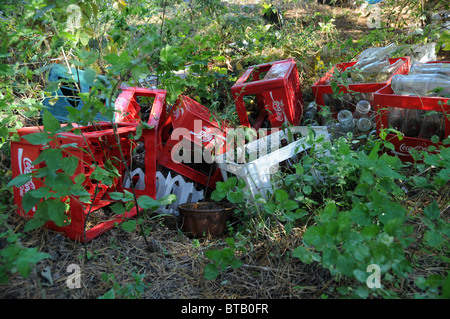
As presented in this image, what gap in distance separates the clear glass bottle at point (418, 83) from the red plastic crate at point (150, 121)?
5.52ft

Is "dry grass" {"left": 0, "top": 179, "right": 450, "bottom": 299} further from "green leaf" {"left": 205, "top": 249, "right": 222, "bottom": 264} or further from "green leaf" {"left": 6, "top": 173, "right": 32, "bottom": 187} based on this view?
"green leaf" {"left": 6, "top": 173, "right": 32, "bottom": 187}

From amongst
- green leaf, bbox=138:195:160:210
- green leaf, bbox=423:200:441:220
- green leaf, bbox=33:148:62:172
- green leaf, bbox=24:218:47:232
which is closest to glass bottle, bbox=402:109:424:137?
green leaf, bbox=423:200:441:220

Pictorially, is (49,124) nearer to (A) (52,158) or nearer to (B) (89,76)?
(A) (52,158)

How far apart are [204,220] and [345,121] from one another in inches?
54.3

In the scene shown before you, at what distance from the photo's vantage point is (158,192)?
7.70ft

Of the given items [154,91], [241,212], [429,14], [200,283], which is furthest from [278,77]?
[429,14]

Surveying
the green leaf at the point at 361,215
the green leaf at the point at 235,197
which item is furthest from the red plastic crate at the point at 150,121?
the green leaf at the point at 361,215

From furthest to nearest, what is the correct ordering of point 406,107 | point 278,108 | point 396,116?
point 278,108 < point 396,116 < point 406,107

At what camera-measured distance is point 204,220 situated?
2062 millimetres

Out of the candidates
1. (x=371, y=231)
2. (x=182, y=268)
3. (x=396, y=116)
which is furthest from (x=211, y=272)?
(x=396, y=116)

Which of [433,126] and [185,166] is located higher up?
[433,126]

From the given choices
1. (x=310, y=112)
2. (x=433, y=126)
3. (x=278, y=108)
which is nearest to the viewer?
(x=433, y=126)

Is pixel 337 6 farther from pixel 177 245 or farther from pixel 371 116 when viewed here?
pixel 177 245

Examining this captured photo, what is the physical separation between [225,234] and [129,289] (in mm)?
721
